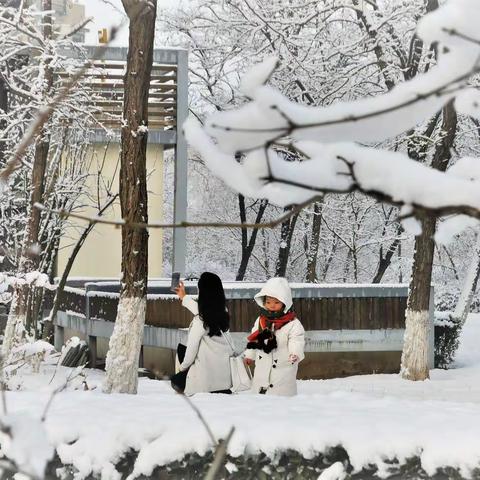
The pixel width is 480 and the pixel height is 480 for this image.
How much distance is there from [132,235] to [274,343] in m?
2.38

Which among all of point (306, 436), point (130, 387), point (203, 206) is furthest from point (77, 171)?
point (203, 206)

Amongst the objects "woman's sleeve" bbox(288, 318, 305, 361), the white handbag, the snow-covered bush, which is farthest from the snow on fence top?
"woman's sleeve" bbox(288, 318, 305, 361)

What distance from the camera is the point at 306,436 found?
4.14 m

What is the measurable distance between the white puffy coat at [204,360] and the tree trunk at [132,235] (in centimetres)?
166

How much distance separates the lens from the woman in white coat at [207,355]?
7.55 meters

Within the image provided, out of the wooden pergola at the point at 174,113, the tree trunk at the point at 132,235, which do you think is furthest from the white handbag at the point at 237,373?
the wooden pergola at the point at 174,113

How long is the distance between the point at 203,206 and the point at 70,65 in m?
21.6

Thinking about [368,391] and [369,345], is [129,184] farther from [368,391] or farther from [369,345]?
[369,345]

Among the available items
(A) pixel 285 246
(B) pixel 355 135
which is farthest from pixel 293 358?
(A) pixel 285 246

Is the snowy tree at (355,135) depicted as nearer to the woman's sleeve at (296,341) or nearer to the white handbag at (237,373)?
the woman's sleeve at (296,341)

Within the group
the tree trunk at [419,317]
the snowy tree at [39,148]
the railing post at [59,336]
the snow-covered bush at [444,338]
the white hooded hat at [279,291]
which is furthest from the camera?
the railing post at [59,336]

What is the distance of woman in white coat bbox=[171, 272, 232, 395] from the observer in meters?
7.55

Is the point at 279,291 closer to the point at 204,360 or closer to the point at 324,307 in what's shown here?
the point at 204,360

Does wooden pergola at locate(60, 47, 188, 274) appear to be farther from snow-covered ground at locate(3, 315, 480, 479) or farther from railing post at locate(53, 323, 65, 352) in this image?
snow-covered ground at locate(3, 315, 480, 479)
